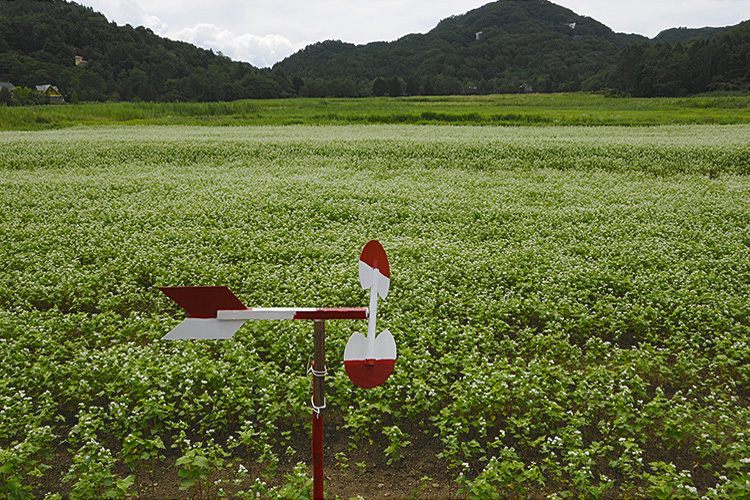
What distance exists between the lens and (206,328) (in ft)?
10.1

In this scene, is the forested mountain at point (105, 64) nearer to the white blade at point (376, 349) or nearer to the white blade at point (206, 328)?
the white blade at point (206, 328)

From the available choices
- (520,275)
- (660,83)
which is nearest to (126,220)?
(520,275)

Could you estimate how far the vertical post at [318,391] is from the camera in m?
3.13

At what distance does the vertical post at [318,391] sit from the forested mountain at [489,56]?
323 feet

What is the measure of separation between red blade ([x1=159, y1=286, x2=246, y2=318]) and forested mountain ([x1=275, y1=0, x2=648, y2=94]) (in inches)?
3881

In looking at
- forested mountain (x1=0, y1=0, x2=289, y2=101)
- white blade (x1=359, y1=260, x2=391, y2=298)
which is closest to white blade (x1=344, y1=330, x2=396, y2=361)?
white blade (x1=359, y1=260, x2=391, y2=298)

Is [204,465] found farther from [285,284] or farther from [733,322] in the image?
[733,322]

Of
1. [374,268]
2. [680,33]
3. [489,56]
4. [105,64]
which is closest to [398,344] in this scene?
[374,268]

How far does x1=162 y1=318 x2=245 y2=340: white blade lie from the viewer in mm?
3021

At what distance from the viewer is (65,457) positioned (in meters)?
5.05

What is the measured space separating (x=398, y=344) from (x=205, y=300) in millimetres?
4050

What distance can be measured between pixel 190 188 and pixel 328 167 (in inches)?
289

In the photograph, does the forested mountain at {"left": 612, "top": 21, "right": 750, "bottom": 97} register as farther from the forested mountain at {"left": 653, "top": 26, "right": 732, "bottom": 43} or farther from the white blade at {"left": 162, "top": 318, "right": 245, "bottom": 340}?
the forested mountain at {"left": 653, "top": 26, "right": 732, "bottom": 43}

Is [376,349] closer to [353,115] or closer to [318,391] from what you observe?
[318,391]
